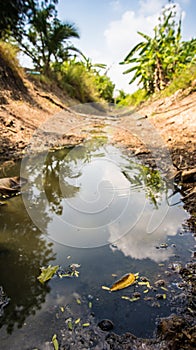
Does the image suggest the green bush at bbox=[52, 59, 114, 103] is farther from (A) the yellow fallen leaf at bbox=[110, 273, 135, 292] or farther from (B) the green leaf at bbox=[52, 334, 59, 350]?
(B) the green leaf at bbox=[52, 334, 59, 350]

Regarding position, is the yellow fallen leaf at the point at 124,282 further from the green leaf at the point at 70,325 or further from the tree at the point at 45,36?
the tree at the point at 45,36

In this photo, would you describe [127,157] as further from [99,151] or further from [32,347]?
[32,347]

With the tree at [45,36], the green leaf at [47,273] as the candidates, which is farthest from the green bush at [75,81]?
the green leaf at [47,273]

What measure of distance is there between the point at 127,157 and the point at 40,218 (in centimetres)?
286

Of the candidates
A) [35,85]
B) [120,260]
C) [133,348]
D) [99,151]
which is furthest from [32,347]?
[35,85]

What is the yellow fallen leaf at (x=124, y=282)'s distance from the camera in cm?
145

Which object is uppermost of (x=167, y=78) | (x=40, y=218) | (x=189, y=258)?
(x=167, y=78)

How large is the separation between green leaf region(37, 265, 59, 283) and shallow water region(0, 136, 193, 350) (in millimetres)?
40

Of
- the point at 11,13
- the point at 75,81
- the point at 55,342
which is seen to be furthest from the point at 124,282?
the point at 75,81

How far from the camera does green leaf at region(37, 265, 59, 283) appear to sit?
1513 mm

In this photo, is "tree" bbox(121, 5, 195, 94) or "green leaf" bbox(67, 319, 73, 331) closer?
"green leaf" bbox(67, 319, 73, 331)

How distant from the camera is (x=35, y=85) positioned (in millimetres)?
9836

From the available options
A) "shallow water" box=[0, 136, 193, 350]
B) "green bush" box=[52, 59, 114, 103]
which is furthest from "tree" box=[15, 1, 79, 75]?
"shallow water" box=[0, 136, 193, 350]

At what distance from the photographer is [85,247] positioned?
6.14 feet
